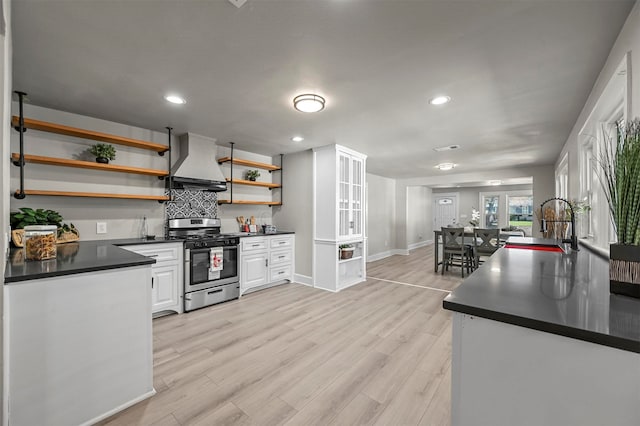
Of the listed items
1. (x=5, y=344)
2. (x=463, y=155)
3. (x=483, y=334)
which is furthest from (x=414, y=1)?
(x=463, y=155)

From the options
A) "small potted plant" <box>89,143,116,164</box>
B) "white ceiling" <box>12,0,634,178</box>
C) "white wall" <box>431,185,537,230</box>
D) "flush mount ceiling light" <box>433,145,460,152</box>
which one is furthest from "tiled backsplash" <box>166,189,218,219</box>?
"white wall" <box>431,185,537,230</box>

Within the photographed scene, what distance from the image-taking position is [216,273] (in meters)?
3.57

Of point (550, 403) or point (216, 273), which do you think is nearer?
point (550, 403)

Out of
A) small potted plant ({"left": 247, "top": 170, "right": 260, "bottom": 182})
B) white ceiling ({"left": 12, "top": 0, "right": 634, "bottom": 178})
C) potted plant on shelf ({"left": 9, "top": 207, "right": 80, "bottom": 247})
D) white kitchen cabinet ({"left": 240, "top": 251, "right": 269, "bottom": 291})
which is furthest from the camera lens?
small potted plant ({"left": 247, "top": 170, "right": 260, "bottom": 182})

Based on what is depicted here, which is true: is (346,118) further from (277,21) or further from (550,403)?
(550,403)

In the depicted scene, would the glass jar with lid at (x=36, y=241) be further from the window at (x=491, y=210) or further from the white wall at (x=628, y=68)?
the window at (x=491, y=210)

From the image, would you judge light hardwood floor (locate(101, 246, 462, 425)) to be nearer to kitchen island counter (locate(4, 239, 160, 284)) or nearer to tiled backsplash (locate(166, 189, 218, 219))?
kitchen island counter (locate(4, 239, 160, 284))

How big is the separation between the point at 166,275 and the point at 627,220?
12.1 ft

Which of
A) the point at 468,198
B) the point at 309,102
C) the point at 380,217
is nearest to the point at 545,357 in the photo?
the point at 309,102

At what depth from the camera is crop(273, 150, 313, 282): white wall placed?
180 inches

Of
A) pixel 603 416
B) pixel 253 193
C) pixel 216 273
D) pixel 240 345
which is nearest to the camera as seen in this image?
pixel 603 416

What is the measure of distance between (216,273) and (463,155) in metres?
4.59

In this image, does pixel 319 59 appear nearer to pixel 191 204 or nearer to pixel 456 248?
pixel 191 204

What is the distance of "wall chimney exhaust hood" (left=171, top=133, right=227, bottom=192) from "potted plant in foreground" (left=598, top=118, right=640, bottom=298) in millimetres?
3897
